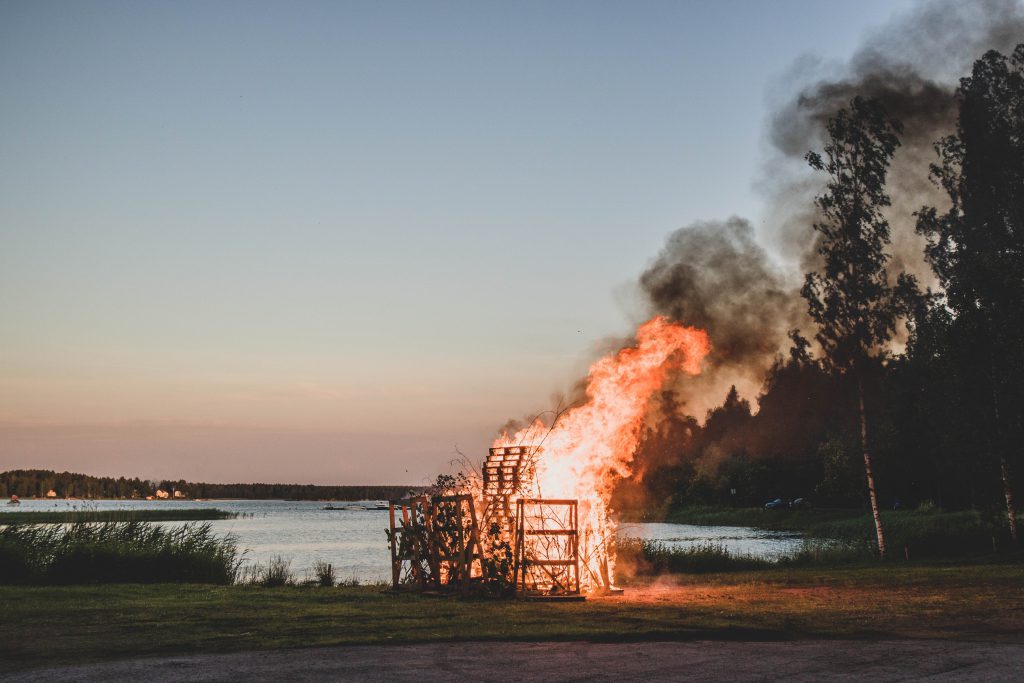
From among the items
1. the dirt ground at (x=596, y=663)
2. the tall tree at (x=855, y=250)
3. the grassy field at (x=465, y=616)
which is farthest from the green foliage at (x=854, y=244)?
the dirt ground at (x=596, y=663)

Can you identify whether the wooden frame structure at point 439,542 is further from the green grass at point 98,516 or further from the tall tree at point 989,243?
the tall tree at point 989,243

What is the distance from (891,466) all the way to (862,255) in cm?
4244

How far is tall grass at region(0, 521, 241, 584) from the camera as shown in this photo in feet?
86.7

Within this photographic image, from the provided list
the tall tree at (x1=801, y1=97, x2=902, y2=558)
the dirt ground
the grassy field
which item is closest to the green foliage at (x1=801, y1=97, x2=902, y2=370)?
the tall tree at (x1=801, y1=97, x2=902, y2=558)

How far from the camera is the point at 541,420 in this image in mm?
22422

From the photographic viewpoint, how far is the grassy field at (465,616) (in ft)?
47.1

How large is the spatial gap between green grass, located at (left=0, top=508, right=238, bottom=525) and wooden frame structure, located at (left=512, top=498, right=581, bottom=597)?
46.4 ft

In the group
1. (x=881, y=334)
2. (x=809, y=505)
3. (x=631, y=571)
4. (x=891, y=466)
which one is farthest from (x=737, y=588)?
A: (x=809, y=505)

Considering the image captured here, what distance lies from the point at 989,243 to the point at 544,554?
79.1 ft

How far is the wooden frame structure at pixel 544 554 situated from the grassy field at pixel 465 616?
0.84 metres

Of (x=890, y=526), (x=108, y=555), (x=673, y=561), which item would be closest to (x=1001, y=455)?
(x=673, y=561)

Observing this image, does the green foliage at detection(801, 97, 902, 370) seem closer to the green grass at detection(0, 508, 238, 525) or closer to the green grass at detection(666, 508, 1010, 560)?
the green grass at detection(666, 508, 1010, 560)

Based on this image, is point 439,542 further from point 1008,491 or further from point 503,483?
point 1008,491

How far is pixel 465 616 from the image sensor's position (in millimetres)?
17312
